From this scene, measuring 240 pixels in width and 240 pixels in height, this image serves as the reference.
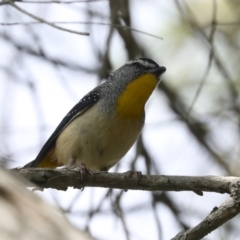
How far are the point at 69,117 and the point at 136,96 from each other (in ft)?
2.61

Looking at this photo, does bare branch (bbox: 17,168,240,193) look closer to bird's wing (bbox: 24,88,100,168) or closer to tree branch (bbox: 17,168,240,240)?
tree branch (bbox: 17,168,240,240)

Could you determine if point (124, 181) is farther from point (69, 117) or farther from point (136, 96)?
point (69, 117)

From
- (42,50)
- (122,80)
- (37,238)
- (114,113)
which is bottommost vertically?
(37,238)

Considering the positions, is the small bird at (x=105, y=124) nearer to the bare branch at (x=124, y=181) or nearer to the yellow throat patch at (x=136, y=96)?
the yellow throat patch at (x=136, y=96)

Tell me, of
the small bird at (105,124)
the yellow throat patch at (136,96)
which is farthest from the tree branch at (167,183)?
the yellow throat patch at (136,96)

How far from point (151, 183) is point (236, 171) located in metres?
2.43

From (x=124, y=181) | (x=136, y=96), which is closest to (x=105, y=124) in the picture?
(x=136, y=96)

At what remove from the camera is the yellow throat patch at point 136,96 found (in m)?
5.06

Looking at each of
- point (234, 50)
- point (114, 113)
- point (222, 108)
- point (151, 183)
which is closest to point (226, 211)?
point (151, 183)

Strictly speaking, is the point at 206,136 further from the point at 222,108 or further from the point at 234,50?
the point at 234,50

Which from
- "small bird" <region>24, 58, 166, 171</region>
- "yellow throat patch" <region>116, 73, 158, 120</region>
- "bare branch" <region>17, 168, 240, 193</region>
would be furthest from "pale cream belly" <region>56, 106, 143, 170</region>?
"bare branch" <region>17, 168, 240, 193</region>

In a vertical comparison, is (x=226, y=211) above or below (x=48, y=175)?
below

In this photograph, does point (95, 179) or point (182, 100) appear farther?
point (182, 100)

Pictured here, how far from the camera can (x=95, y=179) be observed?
3699 mm
